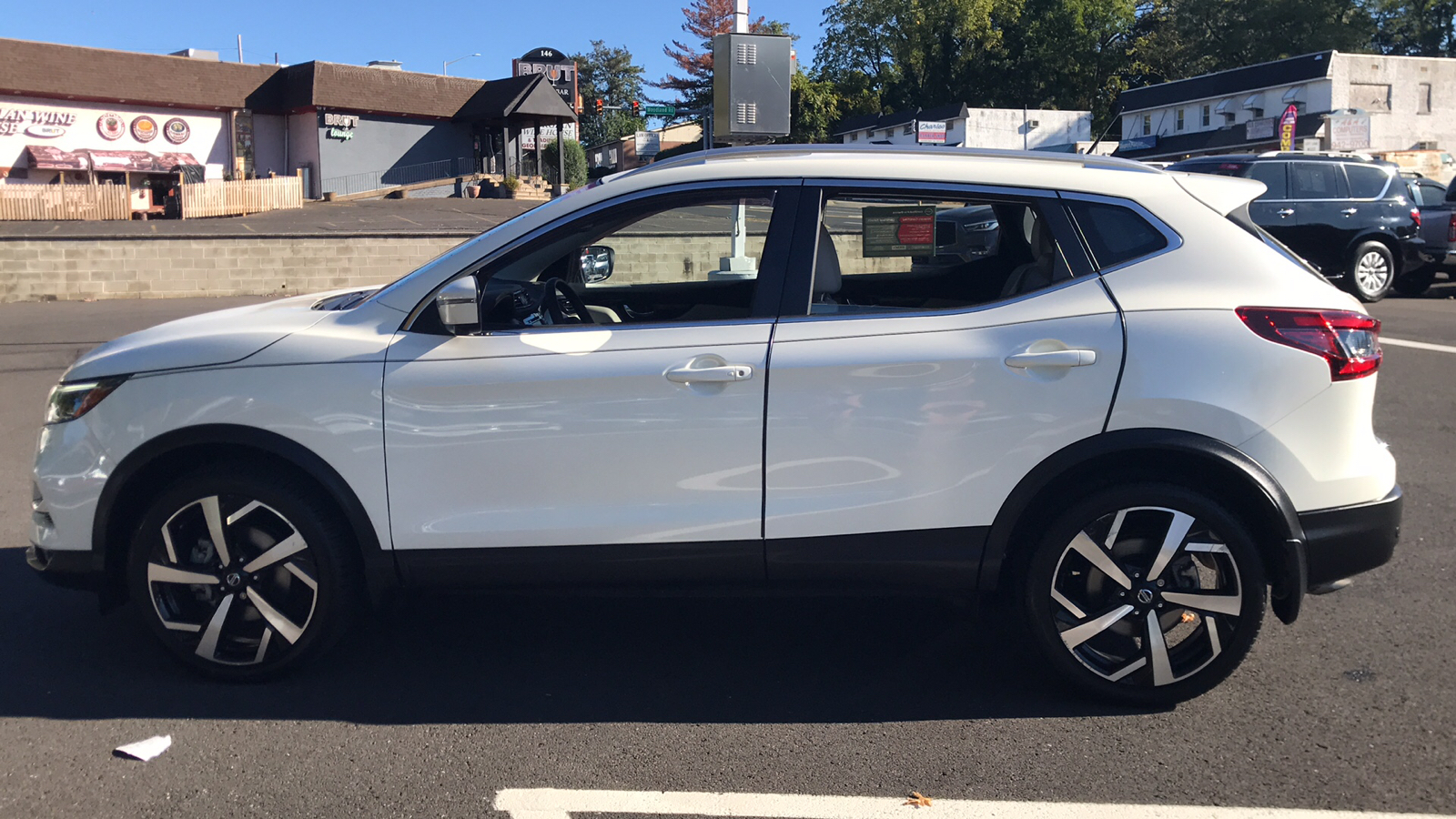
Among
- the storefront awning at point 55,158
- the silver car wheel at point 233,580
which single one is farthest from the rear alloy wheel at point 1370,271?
the storefront awning at point 55,158

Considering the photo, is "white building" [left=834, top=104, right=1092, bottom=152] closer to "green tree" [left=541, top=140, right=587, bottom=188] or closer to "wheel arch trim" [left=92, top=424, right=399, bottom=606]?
"green tree" [left=541, top=140, right=587, bottom=188]

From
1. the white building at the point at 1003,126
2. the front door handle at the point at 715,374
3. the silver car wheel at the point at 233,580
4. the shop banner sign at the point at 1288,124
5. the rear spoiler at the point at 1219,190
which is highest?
the white building at the point at 1003,126

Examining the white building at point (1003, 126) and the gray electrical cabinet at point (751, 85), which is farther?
the white building at point (1003, 126)

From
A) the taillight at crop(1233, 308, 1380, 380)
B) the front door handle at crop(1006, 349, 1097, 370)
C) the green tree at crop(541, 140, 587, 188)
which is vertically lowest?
the front door handle at crop(1006, 349, 1097, 370)

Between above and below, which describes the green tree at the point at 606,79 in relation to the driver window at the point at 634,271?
above

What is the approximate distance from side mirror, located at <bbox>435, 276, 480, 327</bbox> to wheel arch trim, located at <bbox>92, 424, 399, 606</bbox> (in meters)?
0.63

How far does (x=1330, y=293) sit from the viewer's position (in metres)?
3.61

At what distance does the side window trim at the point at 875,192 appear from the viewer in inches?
143

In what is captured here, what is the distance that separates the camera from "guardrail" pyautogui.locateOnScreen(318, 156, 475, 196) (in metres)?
43.7

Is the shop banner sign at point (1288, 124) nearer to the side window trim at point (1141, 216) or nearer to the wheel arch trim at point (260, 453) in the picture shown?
the side window trim at point (1141, 216)

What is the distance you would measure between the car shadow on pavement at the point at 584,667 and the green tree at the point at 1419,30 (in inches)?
3688

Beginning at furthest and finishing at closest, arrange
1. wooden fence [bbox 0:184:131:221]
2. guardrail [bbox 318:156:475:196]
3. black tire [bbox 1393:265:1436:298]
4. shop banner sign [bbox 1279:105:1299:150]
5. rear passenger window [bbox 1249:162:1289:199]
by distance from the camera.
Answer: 1. guardrail [bbox 318:156:475:196]
2. wooden fence [bbox 0:184:131:221]
3. shop banner sign [bbox 1279:105:1299:150]
4. black tire [bbox 1393:265:1436:298]
5. rear passenger window [bbox 1249:162:1289:199]

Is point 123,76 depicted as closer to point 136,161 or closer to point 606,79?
point 136,161

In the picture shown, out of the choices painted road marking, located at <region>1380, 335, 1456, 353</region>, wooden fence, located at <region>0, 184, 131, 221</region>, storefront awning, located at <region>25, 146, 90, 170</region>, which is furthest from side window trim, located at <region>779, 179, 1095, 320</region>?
storefront awning, located at <region>25, 146, 90, 170</region>
